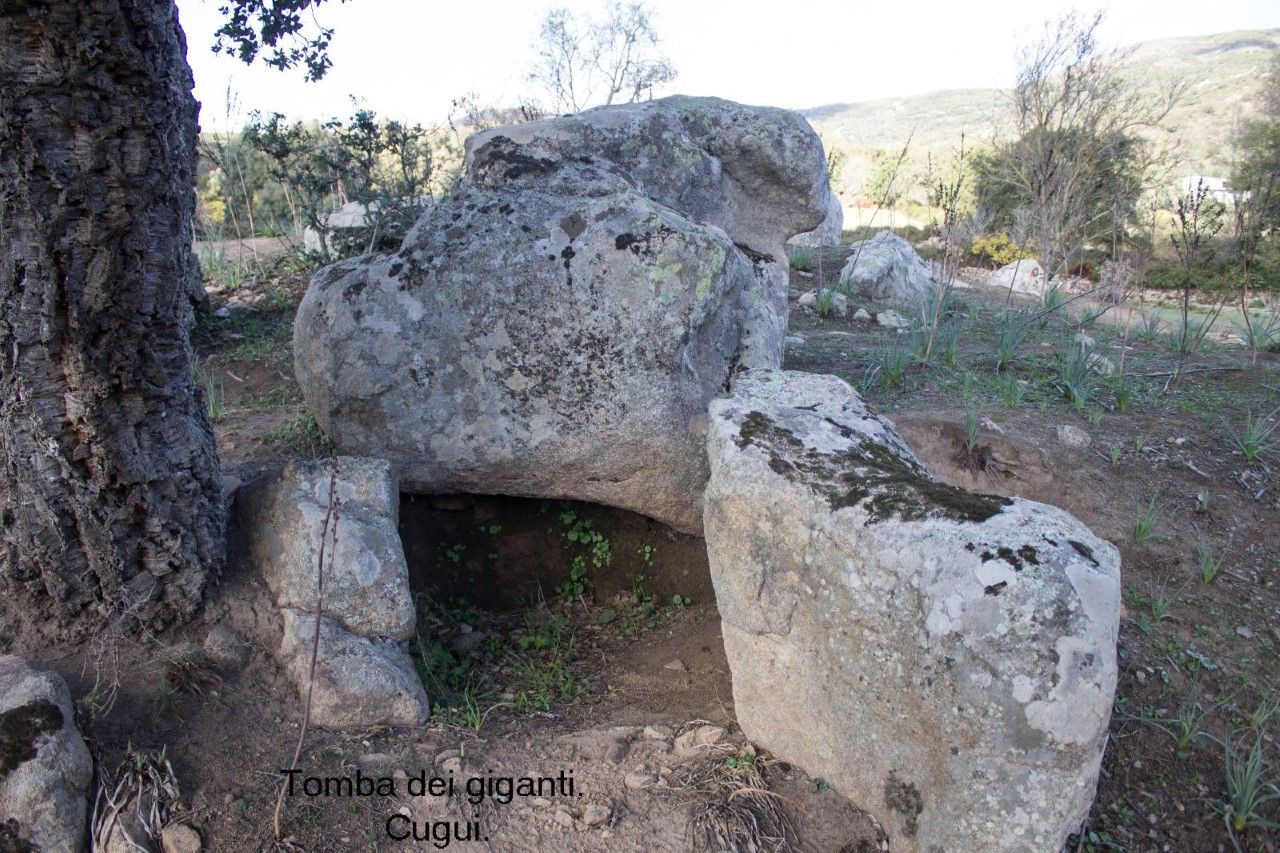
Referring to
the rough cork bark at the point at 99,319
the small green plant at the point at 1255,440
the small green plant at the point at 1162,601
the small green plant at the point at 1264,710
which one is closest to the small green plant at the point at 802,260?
the small green plant at the point at 1255,440

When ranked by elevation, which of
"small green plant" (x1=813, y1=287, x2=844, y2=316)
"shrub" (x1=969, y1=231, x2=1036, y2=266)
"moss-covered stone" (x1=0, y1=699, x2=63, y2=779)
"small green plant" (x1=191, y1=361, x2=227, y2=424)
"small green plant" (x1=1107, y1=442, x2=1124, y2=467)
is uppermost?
"shrub" (x1=969, y1=231, x2=1036, y2=266)

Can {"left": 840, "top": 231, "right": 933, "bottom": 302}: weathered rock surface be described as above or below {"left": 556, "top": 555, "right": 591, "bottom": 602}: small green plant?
above

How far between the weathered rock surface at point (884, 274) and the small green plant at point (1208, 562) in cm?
493

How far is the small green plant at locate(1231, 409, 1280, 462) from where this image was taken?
386cm

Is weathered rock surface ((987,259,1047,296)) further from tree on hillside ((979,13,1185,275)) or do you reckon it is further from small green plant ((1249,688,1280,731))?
small green plant ((1249,688,1280,731))

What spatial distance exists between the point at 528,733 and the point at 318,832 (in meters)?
0.71

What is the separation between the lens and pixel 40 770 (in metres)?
2.19

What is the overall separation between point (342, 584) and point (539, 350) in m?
1.16

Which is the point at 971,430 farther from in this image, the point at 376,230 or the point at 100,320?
the point at 376,230

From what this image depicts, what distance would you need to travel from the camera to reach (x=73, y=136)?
220 cm

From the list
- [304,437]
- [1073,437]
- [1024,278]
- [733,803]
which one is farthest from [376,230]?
[1024,278]

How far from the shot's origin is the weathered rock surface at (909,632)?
204 cm

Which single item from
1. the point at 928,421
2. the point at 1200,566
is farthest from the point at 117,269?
the point at 1200,566

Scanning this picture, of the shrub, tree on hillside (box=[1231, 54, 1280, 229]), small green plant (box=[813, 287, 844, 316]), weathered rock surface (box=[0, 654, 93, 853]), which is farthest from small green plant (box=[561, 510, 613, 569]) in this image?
the shrub
